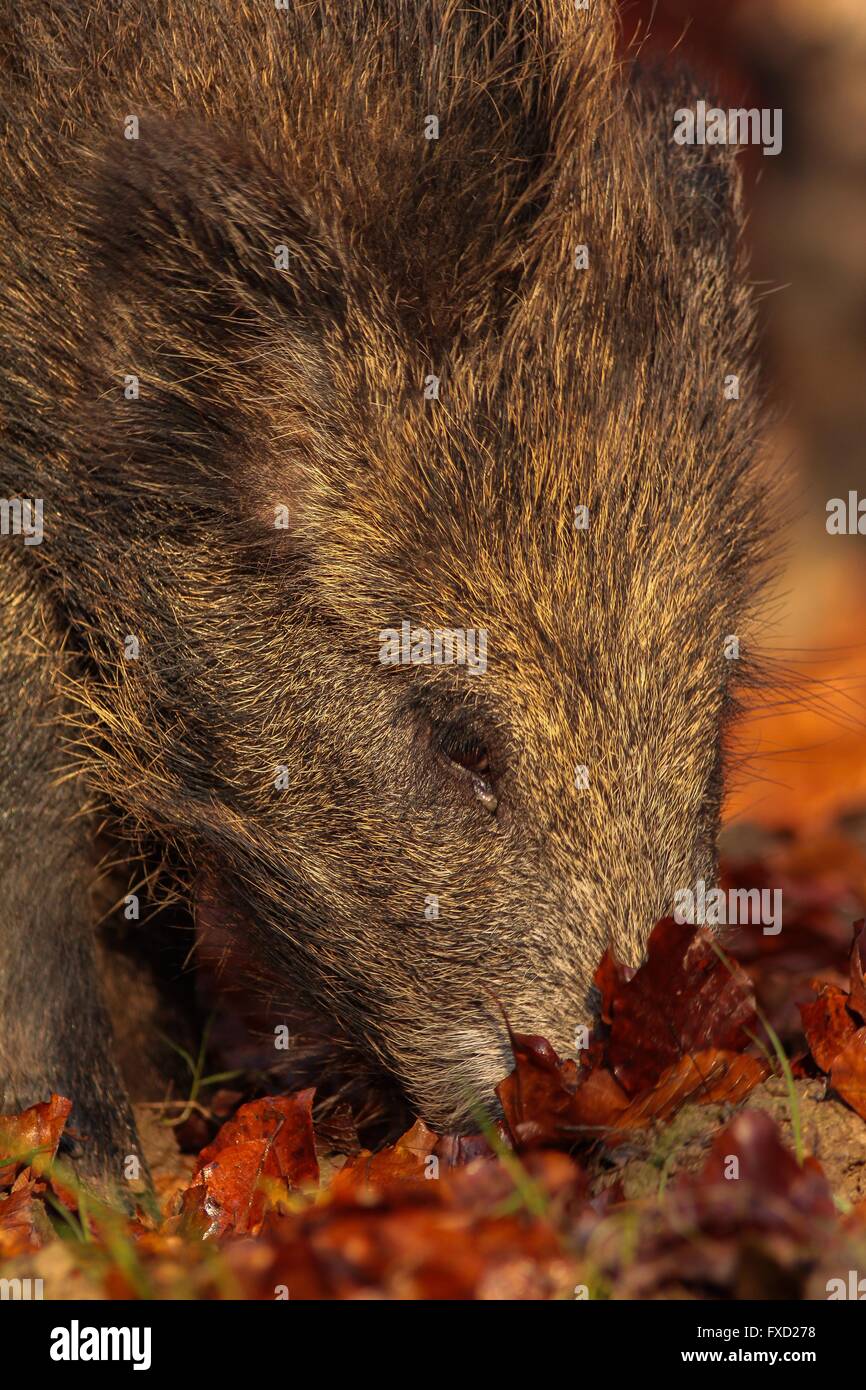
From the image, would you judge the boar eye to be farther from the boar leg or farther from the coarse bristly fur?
the boar leg

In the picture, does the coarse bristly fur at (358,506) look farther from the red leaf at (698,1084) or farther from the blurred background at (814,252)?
the blurred background at (814,252)

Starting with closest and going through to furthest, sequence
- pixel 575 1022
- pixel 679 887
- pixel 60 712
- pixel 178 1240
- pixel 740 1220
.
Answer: pixel 740 1220 → pixel 178 1240 → pixel 575 1022 → pixel 679 887 → pixel 60 712

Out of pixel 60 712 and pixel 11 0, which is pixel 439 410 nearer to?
pixel 60 712

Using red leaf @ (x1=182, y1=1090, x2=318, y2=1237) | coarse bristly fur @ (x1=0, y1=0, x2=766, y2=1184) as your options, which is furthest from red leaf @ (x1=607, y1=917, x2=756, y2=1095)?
red leaf @ (x1=182, y1=1090, x2=318, y2=1237)

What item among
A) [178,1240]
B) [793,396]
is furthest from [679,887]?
[793,396]

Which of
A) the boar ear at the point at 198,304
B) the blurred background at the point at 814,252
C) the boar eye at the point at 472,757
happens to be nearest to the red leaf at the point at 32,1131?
the boar eye at the point at 472,757

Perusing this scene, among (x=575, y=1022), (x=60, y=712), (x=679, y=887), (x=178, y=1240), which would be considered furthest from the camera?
(x=60, y=712)

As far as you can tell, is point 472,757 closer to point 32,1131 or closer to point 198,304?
point 198,304
